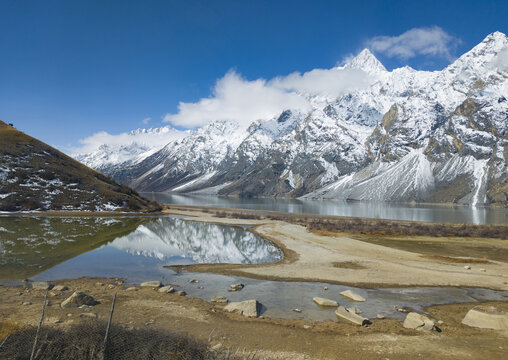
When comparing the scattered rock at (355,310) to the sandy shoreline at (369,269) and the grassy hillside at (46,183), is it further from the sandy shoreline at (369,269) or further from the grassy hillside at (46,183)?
the grassy hillside at (46,183)

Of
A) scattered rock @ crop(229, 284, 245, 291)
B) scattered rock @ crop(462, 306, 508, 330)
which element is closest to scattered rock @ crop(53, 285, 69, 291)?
scattered rock @ crop(229, 284, 245, 291)

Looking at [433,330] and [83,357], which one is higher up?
[83,357]

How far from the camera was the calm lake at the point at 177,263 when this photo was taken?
2241cm

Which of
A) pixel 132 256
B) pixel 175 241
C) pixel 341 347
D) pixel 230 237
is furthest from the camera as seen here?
pixel 230 237

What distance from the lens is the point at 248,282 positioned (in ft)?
88.1

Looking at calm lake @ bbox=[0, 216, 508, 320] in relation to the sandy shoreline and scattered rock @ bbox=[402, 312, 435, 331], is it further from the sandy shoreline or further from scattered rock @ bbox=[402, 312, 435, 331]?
scattered rock @ bbox=[402, 312, 435, 331]

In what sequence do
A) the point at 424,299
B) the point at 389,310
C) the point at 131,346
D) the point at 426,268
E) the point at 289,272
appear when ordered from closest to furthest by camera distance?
1. the point at 131,346
2. the point at 389,310
3. the point at 424,299
4. the point at 289,272
5. the point at 426,268

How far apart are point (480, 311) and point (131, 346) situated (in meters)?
18.5

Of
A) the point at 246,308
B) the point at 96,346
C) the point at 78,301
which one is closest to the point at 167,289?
the point at 78,301

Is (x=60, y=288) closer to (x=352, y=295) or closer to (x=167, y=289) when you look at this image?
(x=167, y=289)

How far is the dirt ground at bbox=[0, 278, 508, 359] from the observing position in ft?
47.2

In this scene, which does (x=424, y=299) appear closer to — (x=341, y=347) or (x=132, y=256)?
(x=341, y=347)

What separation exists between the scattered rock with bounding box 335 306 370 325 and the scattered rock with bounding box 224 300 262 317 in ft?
15.8

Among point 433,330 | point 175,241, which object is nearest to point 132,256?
point 175,241
